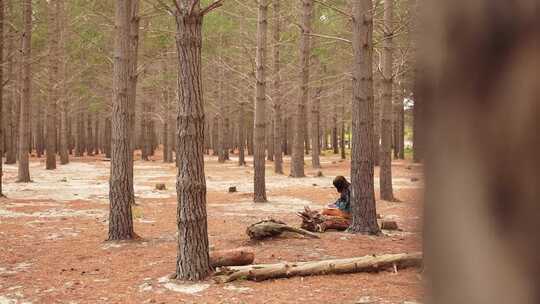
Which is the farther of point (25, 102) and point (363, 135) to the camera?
point (25, 102)

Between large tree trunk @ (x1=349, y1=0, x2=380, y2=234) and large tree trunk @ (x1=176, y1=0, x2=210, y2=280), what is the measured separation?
3591mm

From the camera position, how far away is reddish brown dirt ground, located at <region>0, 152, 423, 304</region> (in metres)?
5.45

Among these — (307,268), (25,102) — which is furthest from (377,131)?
(307,268)

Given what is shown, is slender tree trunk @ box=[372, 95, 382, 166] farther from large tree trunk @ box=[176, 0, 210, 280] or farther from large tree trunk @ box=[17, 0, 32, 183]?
large tree trunk @ box=[176, 0, 210, 280]

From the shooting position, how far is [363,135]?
352 inches

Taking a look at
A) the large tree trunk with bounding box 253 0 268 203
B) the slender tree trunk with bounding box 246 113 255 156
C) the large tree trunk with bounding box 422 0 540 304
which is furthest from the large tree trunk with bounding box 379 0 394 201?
the slender tree trunk with bounding box 246 113 255 156

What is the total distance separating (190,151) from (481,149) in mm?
5796

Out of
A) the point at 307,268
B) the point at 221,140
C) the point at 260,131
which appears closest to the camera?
the point at 307,268

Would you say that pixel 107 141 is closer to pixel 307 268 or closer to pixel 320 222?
pixel 320 222

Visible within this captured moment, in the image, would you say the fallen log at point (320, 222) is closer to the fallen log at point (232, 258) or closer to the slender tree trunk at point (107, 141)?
the fallen log at point (232, 258)

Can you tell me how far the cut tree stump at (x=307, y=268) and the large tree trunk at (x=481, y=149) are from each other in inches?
221

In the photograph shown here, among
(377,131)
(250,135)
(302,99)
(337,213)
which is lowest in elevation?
(337,213)

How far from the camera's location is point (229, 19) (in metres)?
24.9

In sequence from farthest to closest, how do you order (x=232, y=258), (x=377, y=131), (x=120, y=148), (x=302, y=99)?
(x=377, y=131), (x=302, y=99), (x=120, y=148), (x=232, y=258)
